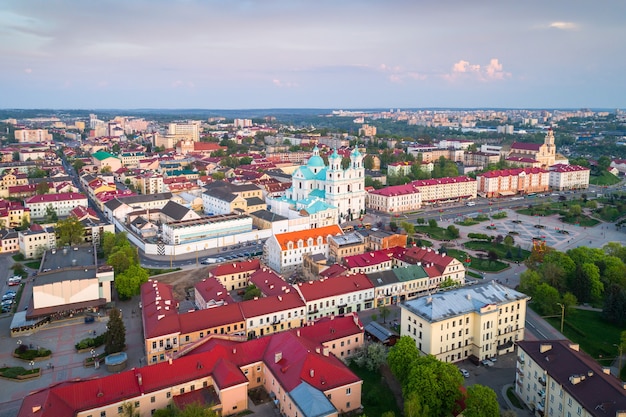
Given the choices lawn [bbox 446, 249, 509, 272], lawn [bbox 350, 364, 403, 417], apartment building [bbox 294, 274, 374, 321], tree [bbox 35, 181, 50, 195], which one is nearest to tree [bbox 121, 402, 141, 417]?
lawn [bbox 350, 364, 403, 417]

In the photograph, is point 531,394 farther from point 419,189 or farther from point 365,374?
point 419,189

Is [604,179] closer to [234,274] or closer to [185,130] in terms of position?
[234,274]

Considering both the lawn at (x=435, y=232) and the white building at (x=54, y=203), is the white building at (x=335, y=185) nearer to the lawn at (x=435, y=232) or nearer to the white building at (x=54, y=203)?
the lawn at (x=435, y=232)

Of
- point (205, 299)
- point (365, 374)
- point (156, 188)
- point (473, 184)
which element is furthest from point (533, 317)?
point (156, 188)

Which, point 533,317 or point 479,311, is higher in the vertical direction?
point 479,311

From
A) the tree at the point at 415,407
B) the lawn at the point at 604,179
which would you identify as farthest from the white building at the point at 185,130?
the tree at the point at 415,407

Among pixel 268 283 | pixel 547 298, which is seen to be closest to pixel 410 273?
pixel 547 298

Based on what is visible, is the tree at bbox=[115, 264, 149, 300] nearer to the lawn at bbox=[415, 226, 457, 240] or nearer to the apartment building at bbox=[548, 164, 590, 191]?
the lawn at bbox=[415, 226, 457, 240]
